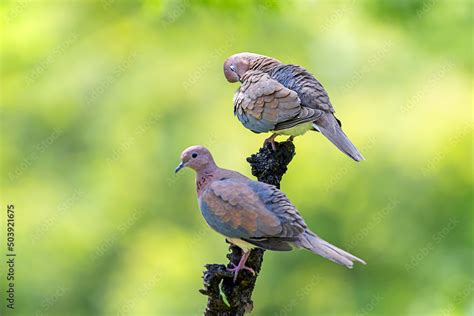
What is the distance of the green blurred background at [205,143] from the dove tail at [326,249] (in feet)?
16.5

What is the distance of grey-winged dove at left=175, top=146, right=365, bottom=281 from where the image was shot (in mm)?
3762

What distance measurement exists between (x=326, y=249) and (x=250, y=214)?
41 centimetres

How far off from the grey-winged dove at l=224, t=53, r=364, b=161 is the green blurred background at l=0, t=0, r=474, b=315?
146 inches

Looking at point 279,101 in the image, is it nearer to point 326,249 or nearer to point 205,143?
point 326,249

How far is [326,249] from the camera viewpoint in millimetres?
3582

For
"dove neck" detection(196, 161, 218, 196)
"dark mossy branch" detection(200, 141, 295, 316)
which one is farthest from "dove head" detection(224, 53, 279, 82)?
"dove neck" detection(196, 161, 218, 196)

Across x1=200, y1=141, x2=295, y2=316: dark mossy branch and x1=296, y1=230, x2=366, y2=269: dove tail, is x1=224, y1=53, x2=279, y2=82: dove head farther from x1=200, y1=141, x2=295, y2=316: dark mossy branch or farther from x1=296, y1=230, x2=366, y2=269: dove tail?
x1=296, y1=230, x2=366, y2=269: dove tail

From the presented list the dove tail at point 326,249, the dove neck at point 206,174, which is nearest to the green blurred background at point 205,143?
the dove neck at point 206,174

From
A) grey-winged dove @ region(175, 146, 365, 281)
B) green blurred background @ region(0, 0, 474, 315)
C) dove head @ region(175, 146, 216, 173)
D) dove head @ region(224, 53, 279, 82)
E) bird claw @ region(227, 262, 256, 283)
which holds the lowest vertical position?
green blurred background @ region(0, 0, 474, 315)

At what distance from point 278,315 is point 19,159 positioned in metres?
3.71

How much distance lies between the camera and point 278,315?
30.6 ft

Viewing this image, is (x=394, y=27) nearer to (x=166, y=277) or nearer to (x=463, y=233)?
(x=463, y=233)

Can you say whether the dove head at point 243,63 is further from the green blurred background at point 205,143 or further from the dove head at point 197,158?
the green blurred background at point 205,143

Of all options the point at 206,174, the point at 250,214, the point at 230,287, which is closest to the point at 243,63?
the point at 206,174
